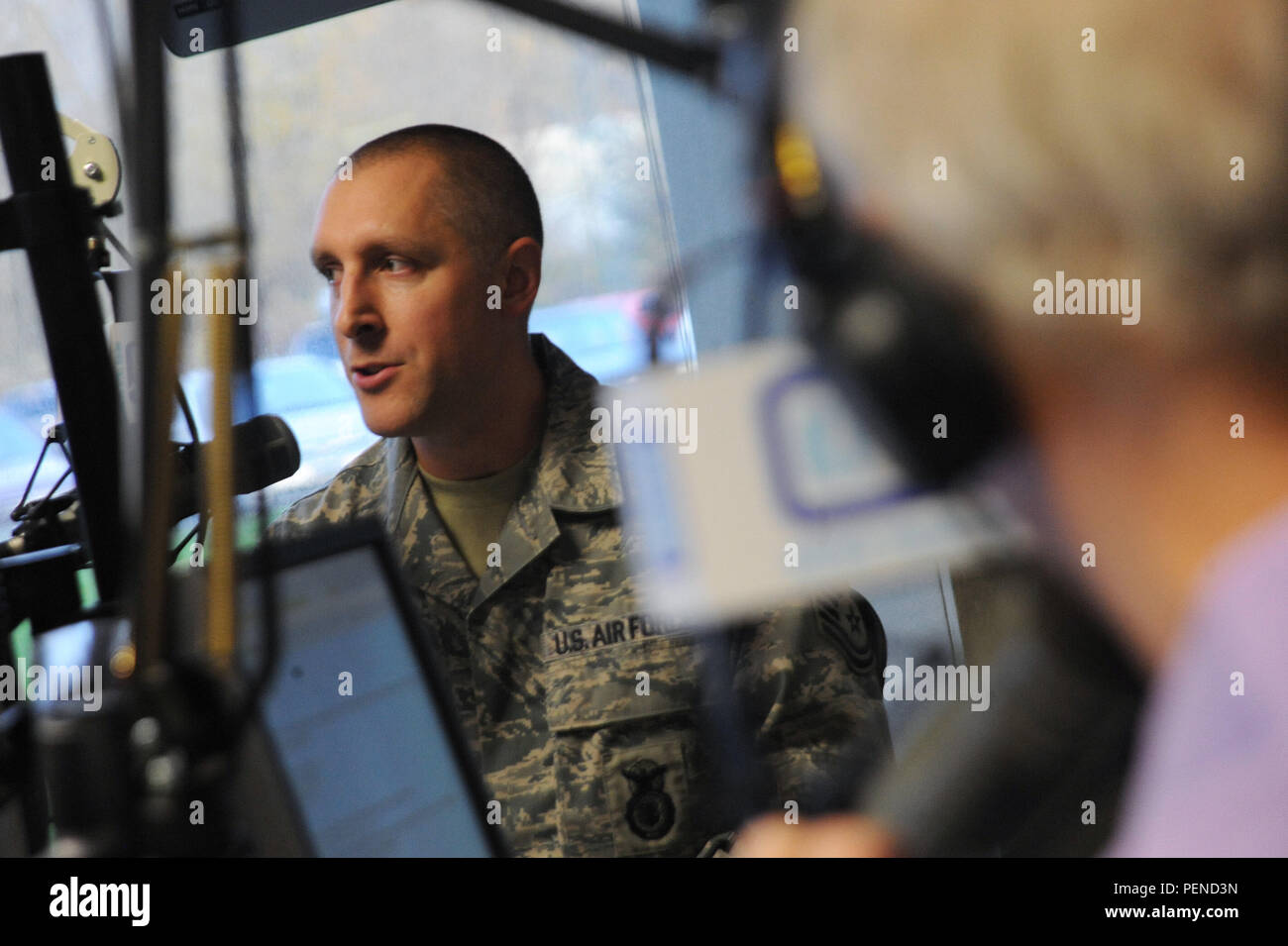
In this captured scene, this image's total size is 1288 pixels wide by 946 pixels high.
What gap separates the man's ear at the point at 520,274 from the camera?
1043 millimetres

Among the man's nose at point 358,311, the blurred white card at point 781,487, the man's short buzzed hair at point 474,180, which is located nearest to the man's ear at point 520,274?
the man's short buzzed hair at point 474,180

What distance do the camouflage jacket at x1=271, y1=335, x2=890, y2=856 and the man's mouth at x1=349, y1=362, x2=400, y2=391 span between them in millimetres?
99

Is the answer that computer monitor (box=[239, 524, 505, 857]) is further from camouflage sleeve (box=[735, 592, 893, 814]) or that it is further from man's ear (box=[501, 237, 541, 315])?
man's ear (box=[501, 237, 541, 315])

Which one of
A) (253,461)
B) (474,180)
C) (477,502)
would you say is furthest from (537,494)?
(253,461)

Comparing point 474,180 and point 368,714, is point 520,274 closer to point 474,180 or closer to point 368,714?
point 474,180

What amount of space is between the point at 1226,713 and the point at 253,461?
466 millimetres

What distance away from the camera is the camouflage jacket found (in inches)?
36.4

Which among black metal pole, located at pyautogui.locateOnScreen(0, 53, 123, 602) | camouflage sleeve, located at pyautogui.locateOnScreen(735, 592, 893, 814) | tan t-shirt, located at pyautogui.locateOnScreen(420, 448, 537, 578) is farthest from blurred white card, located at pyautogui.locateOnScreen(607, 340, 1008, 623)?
tan t-shirt, located at pyautogui.locateOnScreen(420, 448, 537, 578)

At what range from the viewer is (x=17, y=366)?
3.85 feet

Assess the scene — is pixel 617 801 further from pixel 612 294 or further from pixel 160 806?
pixel 612 294

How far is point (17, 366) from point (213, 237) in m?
0.97
